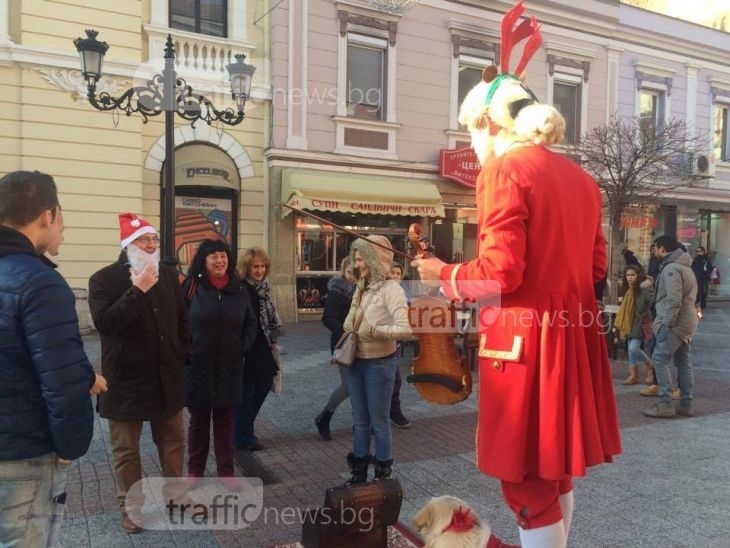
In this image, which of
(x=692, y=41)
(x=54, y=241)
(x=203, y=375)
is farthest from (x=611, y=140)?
(x=54, y=241)

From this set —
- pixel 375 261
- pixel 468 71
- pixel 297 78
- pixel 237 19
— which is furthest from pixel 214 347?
pixel 468 71

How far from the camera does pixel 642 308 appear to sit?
25.6 ft

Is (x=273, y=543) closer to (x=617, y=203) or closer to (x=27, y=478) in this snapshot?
(x=27, y=478)

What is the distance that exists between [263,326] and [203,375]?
46.4 inches

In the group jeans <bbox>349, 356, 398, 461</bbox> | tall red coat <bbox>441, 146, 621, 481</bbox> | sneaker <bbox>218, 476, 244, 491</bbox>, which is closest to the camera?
tall red coat <bbox>441, 146, 621, 481</bbox>

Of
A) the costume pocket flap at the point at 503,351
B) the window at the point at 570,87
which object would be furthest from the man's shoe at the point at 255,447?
the window at the point at 570,87

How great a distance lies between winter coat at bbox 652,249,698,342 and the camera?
6.28 metres

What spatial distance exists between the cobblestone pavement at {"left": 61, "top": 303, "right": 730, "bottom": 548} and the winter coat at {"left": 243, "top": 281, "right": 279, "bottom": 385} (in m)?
0.61

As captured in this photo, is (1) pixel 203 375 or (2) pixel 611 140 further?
(2) pixel 611 140

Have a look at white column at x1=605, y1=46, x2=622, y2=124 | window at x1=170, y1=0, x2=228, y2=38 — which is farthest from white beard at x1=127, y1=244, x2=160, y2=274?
white column at x1=605, y1=46, x2=622, y2=124

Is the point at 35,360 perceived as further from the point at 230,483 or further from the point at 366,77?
the point at 366,77

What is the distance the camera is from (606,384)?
2.32 metres

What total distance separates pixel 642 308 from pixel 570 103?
11135mm

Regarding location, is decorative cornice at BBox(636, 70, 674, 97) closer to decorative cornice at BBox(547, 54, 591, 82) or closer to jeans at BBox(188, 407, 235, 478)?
decorative cornice at BBox(547, 54, 591, 82)
